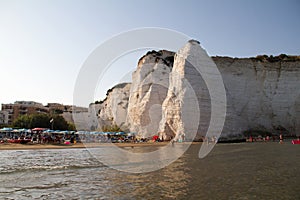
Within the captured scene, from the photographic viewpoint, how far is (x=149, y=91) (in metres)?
42.9

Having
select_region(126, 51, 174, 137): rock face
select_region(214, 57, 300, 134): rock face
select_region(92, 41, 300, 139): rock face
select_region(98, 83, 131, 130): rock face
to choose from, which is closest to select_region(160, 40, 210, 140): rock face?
select_region(92, 41, 300, 139): rock face

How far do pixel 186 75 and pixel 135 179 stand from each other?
28.1m

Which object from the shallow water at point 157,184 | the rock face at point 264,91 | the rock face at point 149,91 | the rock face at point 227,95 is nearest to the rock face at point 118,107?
the rock face at point 149,91

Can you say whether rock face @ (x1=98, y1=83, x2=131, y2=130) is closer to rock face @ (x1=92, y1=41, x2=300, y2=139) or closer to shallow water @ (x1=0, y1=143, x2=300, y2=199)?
rock face @ (x1=92, y1=41, x2=300, y2=139)

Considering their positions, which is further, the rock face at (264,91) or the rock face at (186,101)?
the rock face at (264,91)

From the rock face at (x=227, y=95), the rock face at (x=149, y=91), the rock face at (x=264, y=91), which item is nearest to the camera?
the rock face at (x=227, y=95)

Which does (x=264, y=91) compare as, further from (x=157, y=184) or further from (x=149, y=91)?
(x=157, y=184)

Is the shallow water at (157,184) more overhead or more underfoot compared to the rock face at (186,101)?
more underfoot

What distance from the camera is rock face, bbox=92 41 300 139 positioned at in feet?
113

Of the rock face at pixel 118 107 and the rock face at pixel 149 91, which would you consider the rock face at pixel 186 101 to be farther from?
the rock face at pixel 118 107

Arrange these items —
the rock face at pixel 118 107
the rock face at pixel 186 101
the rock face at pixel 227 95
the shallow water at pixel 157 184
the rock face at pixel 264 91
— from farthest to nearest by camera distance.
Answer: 1. the rock face at pixel 118 107
2. the rock face at pixel 264 91
3. the rock face at pixel 227 95
4. the rock face at pixel 186 101
5. the shallow water at pixel 157 184

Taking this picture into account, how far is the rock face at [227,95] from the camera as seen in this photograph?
34438 millimetres

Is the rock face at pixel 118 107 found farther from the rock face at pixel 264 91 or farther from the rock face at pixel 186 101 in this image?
the rock face at pixel 264 91

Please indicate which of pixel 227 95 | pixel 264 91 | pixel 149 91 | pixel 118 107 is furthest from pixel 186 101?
pixel 118 107
